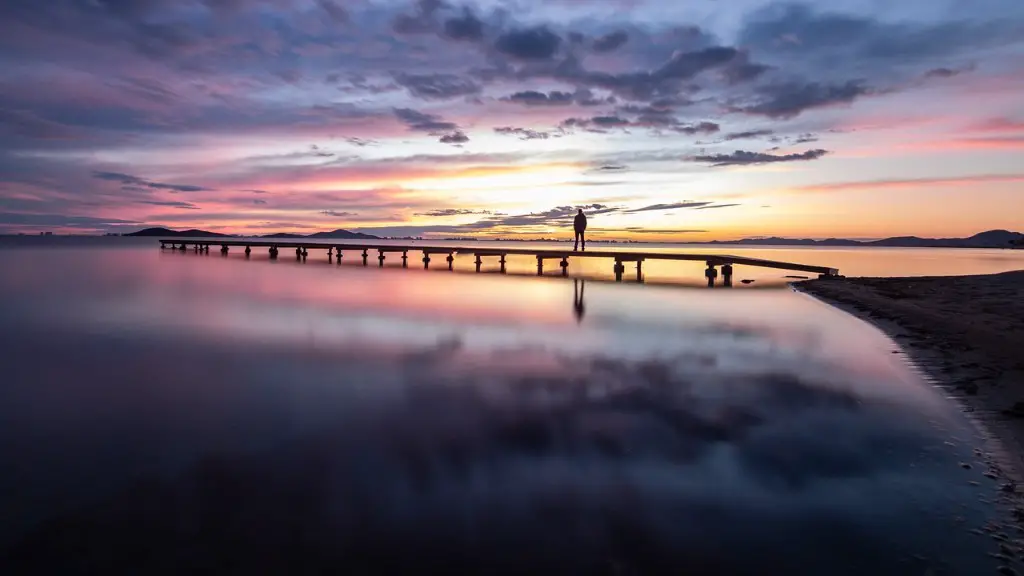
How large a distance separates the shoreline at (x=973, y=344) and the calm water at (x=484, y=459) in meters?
0.26

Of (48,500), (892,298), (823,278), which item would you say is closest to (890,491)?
(48,500)

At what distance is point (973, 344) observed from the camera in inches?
458

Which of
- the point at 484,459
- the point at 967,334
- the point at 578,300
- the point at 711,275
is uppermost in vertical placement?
the point at 711,275

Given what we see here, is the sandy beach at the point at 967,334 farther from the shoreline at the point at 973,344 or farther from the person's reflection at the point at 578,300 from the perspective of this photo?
the person's reflection at the point at 578,300

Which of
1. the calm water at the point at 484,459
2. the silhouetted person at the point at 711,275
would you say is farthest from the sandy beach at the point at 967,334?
the silhouetted person at the point at 711,275

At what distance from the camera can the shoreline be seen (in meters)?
6.12

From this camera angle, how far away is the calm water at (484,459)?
4.20 m

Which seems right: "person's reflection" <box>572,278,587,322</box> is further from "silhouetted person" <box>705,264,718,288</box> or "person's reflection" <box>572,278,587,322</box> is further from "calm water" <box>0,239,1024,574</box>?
"silhouetted person" <box>705,264,718,288</box>

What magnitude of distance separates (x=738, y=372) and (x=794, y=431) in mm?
3591

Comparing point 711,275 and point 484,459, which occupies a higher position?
point 711,275

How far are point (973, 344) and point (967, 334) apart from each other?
4.24ft

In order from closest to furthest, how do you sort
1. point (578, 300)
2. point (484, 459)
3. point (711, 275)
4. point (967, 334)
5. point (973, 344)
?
point (484, 459) < point (973, 344) < point (967, 334) < point (578, 300) < point (711, 275)

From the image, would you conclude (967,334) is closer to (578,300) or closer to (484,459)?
(484,459)

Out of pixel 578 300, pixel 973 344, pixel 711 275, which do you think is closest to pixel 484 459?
pixel 973 344
